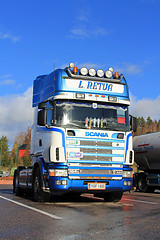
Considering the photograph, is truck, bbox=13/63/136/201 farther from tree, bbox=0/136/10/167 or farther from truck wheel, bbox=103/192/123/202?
tree, bbox=0/136/10/167

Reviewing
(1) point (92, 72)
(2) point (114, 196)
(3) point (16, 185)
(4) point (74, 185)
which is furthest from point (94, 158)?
(3) point (16, 185)

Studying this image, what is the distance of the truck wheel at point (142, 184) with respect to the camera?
21.0 m

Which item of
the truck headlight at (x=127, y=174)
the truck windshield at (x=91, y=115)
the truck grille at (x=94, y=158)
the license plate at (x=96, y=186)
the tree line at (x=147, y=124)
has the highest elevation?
Result: the tree line at (x=147, y=124)

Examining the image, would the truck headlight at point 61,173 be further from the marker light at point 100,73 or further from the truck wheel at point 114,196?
the marker light at point 100,73

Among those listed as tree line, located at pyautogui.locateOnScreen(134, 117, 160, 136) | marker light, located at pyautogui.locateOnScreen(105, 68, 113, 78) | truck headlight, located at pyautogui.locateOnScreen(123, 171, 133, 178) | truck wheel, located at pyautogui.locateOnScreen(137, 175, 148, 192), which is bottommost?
truck wheel, located at pyautogui.locateOnScreen(137, 175, 148, 192)

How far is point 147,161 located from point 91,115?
11.0 metres

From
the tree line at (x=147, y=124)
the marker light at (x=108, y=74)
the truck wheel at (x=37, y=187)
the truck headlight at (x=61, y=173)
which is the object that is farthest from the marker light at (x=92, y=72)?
the tree line at (x=147, y=124)

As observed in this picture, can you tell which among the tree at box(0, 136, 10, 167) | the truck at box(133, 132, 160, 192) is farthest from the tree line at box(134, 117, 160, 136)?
the truck at box(133, 132, 160, 192)

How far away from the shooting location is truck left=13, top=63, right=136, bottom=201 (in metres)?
10.4

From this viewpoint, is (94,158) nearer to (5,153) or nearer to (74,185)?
(74,185)

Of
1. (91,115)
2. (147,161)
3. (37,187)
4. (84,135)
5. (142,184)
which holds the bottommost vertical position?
(142,184)

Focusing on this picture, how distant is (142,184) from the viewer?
21406 millimetres

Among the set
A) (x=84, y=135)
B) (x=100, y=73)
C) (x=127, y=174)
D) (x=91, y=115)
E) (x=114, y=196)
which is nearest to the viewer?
(x=84, y=135)

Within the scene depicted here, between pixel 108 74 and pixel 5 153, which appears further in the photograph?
pixel 5 153
